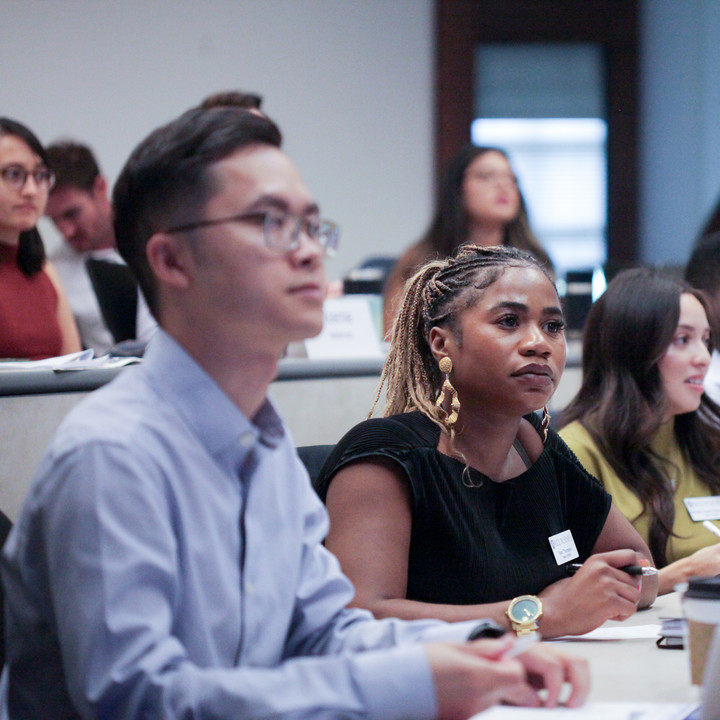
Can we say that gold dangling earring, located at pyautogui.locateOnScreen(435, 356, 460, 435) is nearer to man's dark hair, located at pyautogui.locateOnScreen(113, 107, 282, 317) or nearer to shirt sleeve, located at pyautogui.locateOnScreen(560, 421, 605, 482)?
shirt sleeve, located at pyautogui.locateOnScreen(560, 421, 605, 482)

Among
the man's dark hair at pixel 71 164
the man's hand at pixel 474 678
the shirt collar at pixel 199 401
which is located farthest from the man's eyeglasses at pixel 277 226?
the man's dark hair at pixel 71 164

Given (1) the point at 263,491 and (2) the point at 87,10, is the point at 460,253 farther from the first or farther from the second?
(2) the point at 87,10

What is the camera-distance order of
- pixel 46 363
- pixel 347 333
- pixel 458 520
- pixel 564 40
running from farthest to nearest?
1. pixel 564 40
2. pixel 347 333
3. pixel 46 363
4. pixel 458 520

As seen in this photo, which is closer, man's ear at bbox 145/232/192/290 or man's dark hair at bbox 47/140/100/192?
man's ear at bbox 145/232/192/290

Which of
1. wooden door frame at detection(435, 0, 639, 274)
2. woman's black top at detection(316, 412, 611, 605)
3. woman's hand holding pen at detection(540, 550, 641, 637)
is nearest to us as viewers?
woman's hand holding pen at detection(540, 550, 641, 637)

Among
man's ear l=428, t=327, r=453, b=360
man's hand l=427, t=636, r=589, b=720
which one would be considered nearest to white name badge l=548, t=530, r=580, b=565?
man's ear l=428, t=327, r=453, b=360

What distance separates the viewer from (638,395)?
2.27m

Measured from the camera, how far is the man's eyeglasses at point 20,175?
2.81 m

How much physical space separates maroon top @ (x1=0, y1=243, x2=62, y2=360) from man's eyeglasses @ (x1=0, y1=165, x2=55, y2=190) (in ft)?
0.60

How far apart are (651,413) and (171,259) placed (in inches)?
59.3

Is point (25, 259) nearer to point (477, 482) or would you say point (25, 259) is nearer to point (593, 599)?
point (477, 482)

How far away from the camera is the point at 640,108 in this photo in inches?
246

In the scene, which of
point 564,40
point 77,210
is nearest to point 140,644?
point 77,210

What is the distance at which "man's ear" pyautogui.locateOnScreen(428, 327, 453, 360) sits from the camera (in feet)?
5.71
